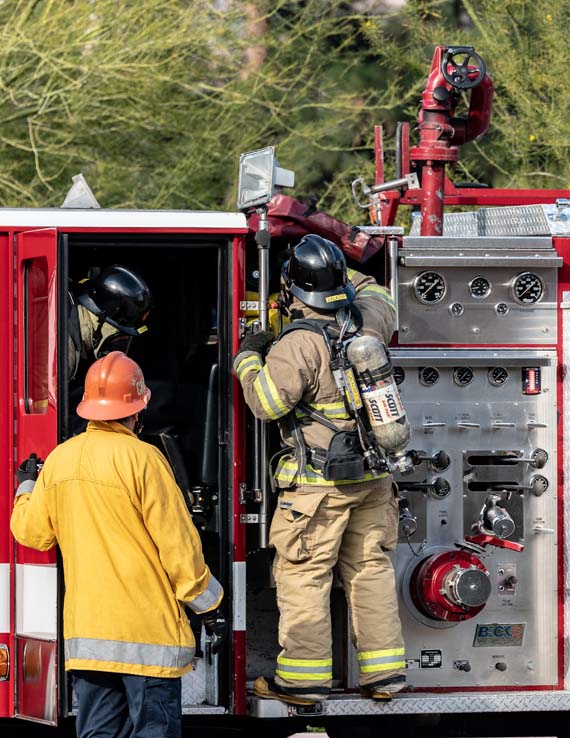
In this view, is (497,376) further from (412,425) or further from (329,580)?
(329,580)

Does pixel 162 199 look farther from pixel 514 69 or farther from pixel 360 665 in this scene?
pixel 360 665

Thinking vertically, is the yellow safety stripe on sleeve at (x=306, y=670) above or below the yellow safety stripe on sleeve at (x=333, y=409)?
below

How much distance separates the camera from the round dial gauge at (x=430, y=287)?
5.78 m

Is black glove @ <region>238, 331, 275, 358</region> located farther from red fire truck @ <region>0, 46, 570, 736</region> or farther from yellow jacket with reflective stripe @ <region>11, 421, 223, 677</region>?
yellow jacket with reflective stripe @ <region>11, 421, 223, 677</region>

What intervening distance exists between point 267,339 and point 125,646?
1.41 meters

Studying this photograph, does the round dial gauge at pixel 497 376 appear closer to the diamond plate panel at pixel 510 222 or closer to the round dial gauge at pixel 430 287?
the round dial gauge at pixel 430 287

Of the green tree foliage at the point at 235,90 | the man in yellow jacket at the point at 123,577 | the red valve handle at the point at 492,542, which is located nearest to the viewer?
the man in yellow jacket at the point at 123,577

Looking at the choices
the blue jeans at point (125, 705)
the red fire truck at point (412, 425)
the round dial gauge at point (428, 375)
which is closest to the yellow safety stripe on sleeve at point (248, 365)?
the red fire truck at point (412, 425)

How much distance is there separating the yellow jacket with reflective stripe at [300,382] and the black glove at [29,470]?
0.85m

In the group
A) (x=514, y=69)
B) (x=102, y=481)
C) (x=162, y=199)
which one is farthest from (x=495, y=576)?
(x=162, y=199)

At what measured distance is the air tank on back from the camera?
5.18m

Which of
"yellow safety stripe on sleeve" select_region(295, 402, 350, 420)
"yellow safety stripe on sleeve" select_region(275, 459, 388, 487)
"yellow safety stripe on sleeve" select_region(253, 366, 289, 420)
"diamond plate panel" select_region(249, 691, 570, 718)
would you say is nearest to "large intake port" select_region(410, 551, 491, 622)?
"diamond plate panel" select_region(249, 691, 570, 718)

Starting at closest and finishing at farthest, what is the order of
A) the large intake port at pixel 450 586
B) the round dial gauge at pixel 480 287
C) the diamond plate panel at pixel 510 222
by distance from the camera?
the large intake port at pixel 450 586
the round dial gauge at pixel 480 287
the diamond plate panel at pixel 510 222

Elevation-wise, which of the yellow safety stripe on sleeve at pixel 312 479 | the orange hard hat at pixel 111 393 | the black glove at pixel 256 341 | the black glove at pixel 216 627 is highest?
the black glove at pixel 256 341
